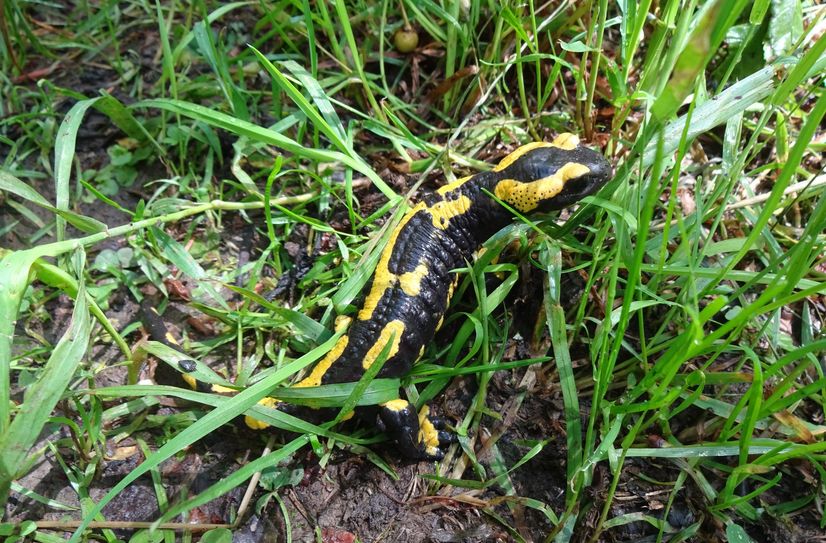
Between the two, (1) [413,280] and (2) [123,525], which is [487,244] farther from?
(2) [123,525]

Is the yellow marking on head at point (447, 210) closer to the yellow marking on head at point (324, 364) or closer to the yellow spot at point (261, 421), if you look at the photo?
the yellow marking on head at point (324, 364)

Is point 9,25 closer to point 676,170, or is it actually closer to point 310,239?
point 310,239

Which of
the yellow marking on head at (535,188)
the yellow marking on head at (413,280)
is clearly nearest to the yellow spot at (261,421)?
the yellow marking on head at (413,280)

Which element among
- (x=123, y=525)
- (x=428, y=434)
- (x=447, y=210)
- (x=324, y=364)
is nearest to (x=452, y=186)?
(x=447, y=210)

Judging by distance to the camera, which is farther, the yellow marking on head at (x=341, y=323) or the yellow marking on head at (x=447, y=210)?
the yellow marking on head at (x=447, y=210)

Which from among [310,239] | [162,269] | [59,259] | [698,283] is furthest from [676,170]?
[59,259]

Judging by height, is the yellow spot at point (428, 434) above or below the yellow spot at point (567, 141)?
below

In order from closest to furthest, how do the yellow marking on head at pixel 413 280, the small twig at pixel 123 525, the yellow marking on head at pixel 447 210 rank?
the small twig at pixel 123 525 → the yellow marking on head at pixel 413 280 → the yellow marking on head at pixel 447 210
